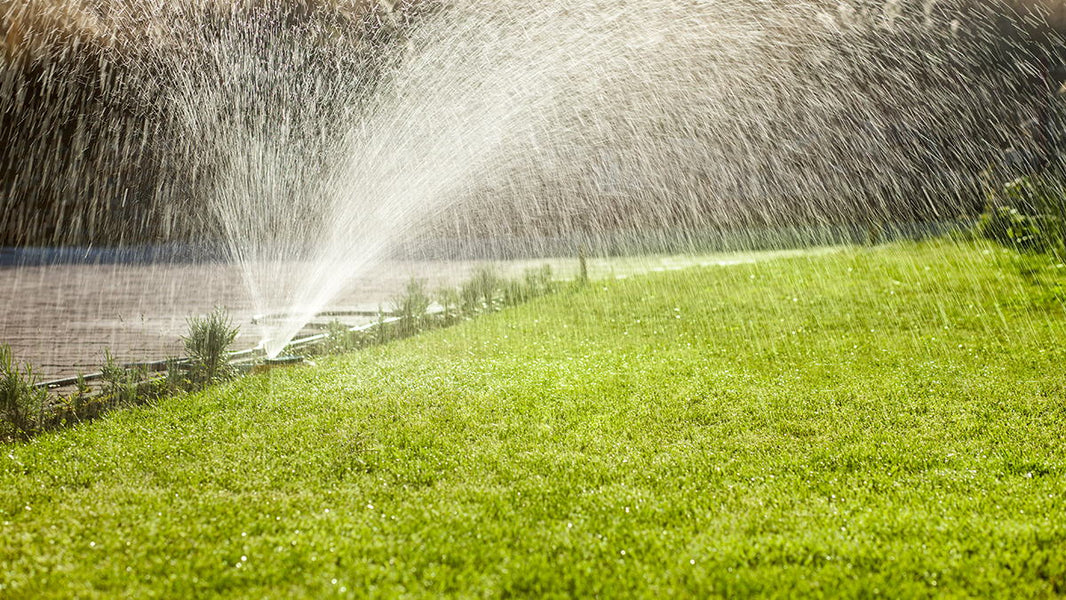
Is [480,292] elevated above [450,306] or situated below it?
above

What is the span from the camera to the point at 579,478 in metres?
4.17

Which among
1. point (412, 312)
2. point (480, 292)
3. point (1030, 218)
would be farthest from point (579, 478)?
point (1030, 218)

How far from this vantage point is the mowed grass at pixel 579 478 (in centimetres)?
316

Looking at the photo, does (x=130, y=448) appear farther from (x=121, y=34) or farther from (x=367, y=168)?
(x=121, y=34)

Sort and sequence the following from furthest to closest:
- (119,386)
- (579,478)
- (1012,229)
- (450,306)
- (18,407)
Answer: (1012,229), (450,306), (119,386), (18,407), (579,478)

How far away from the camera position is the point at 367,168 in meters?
12.1

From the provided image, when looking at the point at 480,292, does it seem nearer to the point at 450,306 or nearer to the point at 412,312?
the point at 450,306

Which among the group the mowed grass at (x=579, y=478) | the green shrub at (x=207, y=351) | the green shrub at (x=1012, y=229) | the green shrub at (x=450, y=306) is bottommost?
the mowed grass at (x=579, y=478)

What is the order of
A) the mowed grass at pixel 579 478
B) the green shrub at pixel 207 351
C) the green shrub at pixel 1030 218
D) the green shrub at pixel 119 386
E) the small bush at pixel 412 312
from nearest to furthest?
the mowed grass at pixel 579 478 → the green shrub at pixel 119 386 → the green shrub at pixel 207 351 → the small bush at pixel 412 312 → the green shrub at pixel 1030 218

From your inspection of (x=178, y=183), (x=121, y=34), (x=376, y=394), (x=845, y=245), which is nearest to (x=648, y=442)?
(x=376, y=394)

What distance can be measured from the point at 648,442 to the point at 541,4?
7.80 meters

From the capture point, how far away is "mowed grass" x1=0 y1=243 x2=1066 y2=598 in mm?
3158

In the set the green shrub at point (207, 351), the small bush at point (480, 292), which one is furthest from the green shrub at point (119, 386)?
the small bush at point (480, 292)

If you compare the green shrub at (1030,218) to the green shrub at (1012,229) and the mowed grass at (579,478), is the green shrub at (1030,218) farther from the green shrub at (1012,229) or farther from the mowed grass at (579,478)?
the mowed grass at (579,478)
